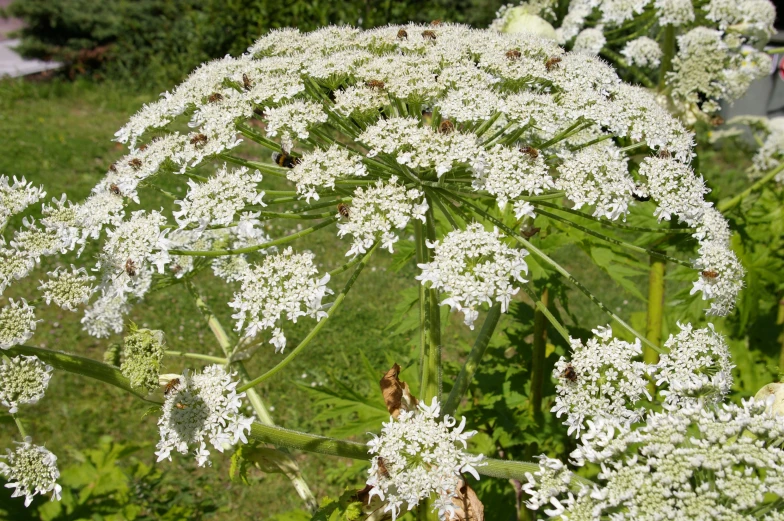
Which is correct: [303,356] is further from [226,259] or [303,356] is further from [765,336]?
[765,336]

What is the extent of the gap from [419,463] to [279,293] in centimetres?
90

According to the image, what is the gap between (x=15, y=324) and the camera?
267cm

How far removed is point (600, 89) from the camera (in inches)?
130

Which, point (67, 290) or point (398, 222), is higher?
point (398, 222)

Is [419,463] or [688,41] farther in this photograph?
[688,41]

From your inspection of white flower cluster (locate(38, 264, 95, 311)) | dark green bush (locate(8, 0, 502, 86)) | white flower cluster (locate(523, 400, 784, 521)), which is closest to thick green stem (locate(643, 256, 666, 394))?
white flower cluster (locate(523, 400, 784, 521))

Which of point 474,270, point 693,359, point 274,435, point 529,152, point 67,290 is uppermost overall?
point 529,152

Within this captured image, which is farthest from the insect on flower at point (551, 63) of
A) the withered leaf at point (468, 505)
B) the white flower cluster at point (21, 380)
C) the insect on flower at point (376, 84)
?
the white flower cluster at point (21, 380)

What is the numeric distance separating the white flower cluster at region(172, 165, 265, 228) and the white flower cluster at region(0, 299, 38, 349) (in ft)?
2.39

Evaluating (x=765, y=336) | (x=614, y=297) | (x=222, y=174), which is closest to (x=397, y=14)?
(x=614, y=297)

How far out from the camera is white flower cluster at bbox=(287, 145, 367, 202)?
2873 mm

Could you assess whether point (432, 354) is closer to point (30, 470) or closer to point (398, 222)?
point (398, 222)

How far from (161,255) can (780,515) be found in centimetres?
248

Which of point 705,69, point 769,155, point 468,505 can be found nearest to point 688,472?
point 468,505
